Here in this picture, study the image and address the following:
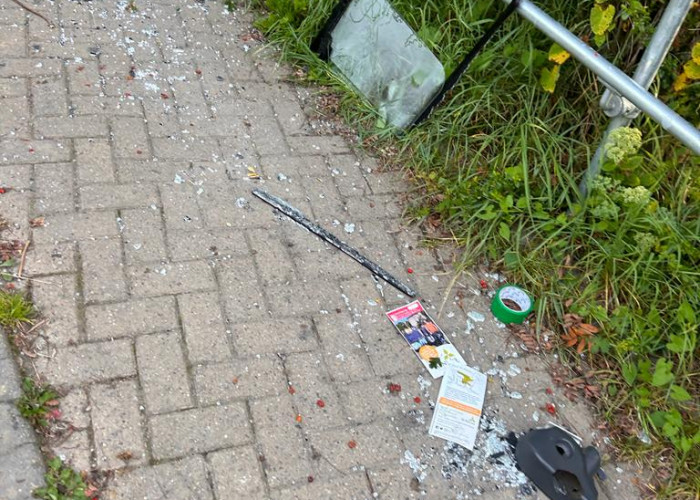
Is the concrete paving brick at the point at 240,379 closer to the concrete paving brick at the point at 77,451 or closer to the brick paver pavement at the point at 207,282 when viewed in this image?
the brick paver pavement at the point at 207,282

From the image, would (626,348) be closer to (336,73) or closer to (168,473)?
(168,473)

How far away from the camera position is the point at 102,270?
2.67 metres

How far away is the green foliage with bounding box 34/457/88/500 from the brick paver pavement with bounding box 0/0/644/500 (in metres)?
0.05

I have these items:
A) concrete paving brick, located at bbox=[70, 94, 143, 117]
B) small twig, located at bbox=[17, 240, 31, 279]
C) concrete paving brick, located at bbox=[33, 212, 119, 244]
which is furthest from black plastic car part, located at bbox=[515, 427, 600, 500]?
concrete paving brick, located at bbox=[70, 94, 143, 117]

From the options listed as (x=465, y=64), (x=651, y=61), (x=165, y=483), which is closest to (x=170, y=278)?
(x=165, y=483)

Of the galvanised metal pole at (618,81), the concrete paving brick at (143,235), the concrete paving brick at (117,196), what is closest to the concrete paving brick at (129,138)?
the concrete paving brick at (117,196)

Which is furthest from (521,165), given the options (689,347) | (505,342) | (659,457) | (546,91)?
(659,457)

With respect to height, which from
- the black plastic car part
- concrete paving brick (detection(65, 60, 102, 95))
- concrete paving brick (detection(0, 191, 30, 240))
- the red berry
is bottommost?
concrete paving brick (detection(0, 191, 30, 240))

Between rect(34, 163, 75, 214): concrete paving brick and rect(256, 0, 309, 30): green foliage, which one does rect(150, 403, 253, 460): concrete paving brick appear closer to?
rect(34, 163, 75, 214): concrete paving brick

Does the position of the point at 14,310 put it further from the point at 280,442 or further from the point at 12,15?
the point at 12,15

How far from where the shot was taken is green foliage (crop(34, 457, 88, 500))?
6.68ft

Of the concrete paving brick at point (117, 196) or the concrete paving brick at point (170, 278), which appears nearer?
the concrete paving brick at point (170, 278)

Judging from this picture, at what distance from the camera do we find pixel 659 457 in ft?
8.71

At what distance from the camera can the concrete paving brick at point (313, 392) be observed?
2.47 metres
